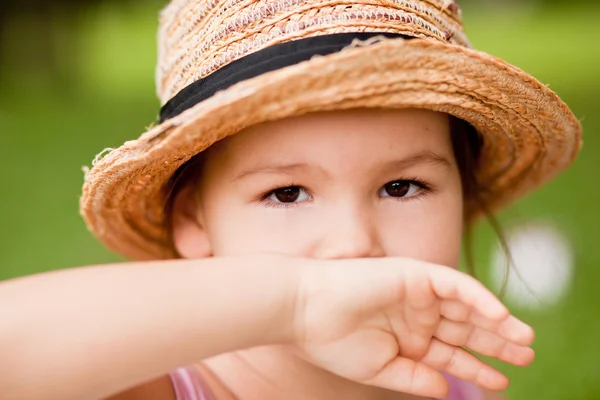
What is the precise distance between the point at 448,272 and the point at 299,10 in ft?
1.45

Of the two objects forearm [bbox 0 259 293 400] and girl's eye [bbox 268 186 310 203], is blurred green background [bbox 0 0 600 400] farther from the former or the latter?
forearm [bbox 0 259 293 400]

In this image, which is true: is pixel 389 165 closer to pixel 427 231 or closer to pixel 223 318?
pixel 427 231

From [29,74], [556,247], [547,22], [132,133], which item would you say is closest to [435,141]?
[556,247]

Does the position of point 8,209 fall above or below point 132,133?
below

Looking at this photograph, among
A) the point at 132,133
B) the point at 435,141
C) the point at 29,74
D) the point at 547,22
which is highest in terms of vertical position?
the point at 547,22

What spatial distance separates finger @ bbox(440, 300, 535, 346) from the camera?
889 millimetres

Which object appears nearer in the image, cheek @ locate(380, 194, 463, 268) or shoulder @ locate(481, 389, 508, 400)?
cheek @ locate(380, 194, 463, 268)

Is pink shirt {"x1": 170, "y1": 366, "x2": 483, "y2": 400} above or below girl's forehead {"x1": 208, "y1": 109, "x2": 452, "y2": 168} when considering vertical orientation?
below

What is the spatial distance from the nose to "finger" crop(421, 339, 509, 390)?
160 mm

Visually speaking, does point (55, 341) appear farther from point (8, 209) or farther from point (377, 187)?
point (8, 209)

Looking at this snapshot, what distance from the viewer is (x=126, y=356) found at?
83 centimetres

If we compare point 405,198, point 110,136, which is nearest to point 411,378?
point 405,198

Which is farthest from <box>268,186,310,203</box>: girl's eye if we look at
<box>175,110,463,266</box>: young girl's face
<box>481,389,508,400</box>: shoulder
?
<box>481,389,508,400</box>: shoulder

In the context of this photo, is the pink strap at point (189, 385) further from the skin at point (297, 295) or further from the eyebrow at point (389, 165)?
the eyebrow at point (389, 165)
